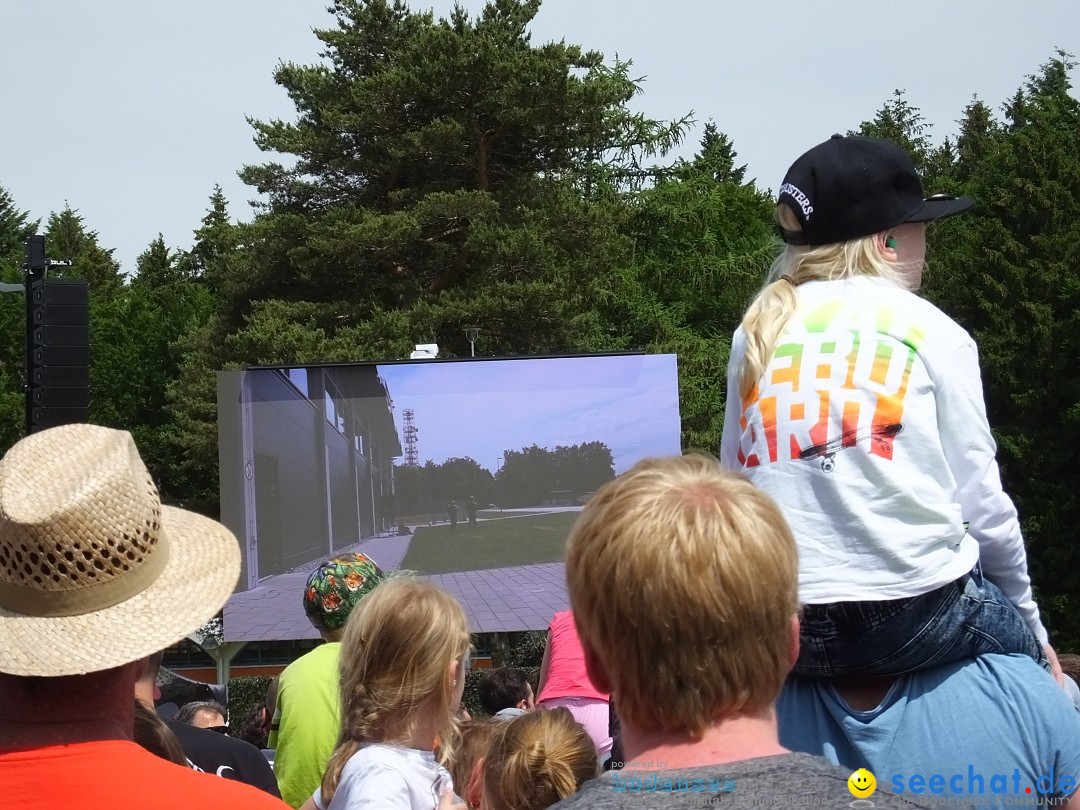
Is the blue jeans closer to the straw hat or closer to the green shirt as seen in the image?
the straw hat

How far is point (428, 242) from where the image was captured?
2612cm

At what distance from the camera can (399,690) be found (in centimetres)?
277

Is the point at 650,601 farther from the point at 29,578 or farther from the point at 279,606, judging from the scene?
the point at 279,606

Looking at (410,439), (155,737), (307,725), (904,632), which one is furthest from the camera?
(410,439)

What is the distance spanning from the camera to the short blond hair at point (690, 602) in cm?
133

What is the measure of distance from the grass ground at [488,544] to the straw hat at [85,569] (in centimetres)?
1353

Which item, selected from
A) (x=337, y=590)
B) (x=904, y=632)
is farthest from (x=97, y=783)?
(x=337, y=590)

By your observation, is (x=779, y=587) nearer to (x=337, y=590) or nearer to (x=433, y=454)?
(x=337, y=590)

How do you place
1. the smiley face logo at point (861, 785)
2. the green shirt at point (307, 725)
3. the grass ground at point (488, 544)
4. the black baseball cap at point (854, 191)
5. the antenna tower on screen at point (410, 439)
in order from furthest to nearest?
the antenna tower on screen at point (410, 439)
the grass ground at point (488, 544)
the green shirt at point (307, 725)
the black baseball cap at point (854, 191)
the smiley face logo at point (861, 785)

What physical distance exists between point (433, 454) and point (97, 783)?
13972 millimetres

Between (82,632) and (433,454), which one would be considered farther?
(433,454)

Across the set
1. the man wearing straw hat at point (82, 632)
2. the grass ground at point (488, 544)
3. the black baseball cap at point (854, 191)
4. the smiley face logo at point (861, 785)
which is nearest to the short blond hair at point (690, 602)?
the smiley face logo at point (861, 785)

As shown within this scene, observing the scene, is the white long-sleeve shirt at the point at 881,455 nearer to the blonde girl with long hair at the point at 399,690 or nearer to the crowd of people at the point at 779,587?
the crowd of people at the point at 779,587

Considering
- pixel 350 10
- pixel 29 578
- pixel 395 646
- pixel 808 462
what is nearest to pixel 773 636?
pixel 808 462
